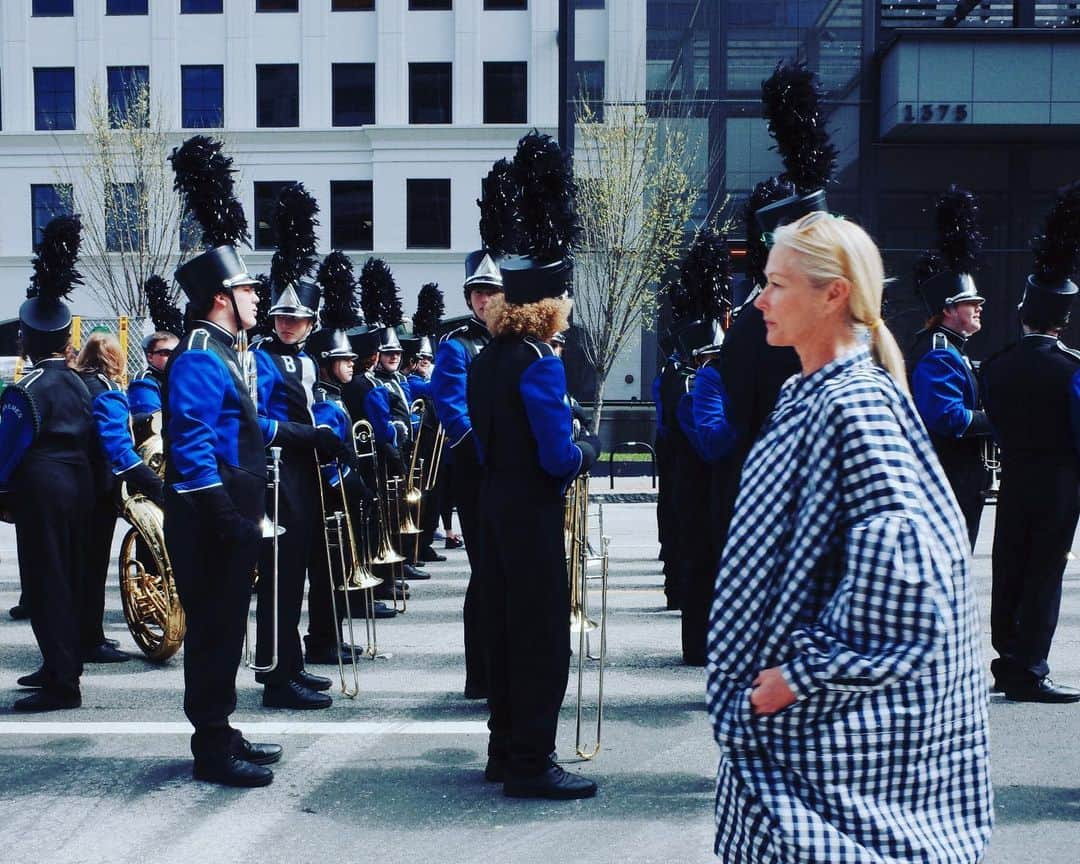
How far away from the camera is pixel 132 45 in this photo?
3984cm

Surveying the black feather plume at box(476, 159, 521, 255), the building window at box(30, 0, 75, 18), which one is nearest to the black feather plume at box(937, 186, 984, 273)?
the black feather plume at box(476, 159, 521, 255)

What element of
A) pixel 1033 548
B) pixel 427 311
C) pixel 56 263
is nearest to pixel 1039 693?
pixel 1033 548

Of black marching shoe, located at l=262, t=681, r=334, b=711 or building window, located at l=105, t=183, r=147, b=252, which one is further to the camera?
building window, located at l=105, t=183, r=147, b=252

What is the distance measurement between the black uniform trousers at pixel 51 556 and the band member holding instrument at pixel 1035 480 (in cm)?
482

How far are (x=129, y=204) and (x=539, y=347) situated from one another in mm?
33109

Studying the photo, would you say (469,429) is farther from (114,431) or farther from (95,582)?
(95,582)

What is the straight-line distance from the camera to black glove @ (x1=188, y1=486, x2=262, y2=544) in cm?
521

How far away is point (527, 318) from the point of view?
→ 17.0 ft

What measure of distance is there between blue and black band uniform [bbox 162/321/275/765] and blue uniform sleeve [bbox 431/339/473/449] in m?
1.96

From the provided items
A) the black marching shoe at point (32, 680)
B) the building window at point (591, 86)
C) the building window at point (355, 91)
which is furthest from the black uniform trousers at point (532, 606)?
the building window at point (355, 91)

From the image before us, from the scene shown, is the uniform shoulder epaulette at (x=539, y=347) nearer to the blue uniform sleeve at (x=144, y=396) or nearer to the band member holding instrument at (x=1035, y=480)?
the band member holding instrument at (x=1035, y=480)

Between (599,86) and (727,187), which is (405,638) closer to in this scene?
(727,187)

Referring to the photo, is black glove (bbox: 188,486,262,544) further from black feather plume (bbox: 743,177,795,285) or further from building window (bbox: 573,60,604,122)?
building window (bbox: 573,60,604,122)

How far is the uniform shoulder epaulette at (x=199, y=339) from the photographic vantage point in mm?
5398
